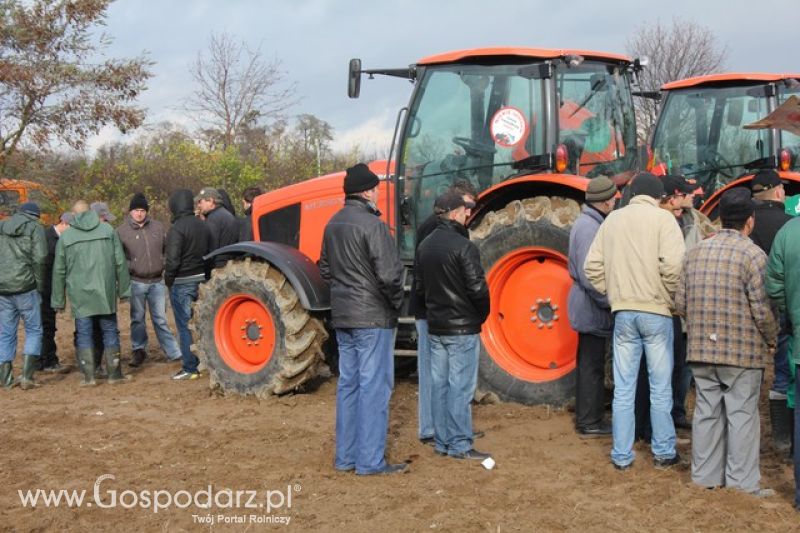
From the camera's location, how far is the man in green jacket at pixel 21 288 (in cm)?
883

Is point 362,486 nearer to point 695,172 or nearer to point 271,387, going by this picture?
point 271,387

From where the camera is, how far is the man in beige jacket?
5.50 meters

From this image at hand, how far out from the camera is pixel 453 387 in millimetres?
5863

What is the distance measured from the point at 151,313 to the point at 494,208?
4.23 metres

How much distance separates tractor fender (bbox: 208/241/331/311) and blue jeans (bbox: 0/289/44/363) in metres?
2.13

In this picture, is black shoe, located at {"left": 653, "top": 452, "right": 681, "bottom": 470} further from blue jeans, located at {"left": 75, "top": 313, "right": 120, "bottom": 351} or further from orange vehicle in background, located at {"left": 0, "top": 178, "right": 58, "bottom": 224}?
orange vehicle in background, located at {"left": 0, "top": 178, "right": 58, "bottom": 224}

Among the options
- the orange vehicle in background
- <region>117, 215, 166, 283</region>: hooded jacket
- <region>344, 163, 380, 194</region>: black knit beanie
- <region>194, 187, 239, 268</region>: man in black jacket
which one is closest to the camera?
<region>344, 163, 380, 194</region>: black knit beanie

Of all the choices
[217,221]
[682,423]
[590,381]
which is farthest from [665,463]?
[217,221]

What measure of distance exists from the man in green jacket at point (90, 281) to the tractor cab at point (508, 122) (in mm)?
2920

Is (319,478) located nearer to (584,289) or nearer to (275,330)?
(584,289)

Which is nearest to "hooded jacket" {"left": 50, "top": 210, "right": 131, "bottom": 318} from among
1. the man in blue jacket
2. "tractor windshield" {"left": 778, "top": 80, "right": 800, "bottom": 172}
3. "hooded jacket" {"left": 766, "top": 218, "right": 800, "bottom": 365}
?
the man in blue jacket

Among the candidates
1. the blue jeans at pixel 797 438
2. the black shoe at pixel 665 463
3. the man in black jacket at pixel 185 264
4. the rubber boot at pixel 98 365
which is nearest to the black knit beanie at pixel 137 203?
the man in black jacket at pixel 185 264

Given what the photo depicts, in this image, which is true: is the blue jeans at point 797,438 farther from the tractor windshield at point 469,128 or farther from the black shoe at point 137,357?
the black shoe at point 137,357

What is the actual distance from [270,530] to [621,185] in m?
4.12
